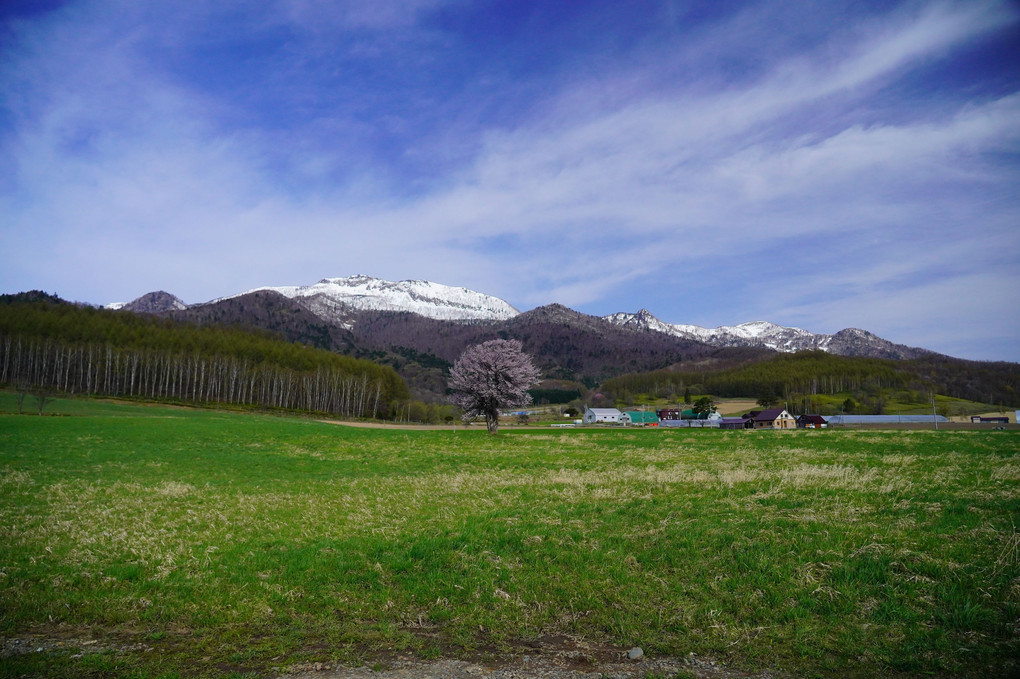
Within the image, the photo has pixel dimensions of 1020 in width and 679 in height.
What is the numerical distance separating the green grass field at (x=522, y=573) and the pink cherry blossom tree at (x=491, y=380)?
37.6m

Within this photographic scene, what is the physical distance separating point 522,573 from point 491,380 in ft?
151

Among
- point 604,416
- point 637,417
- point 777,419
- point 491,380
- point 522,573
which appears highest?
point 491,380

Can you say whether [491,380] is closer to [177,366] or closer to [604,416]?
[177,366]

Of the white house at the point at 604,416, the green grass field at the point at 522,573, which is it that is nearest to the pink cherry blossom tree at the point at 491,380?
the green grass field at the point at 522,573

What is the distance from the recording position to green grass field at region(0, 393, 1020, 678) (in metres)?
8.36

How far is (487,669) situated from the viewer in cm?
801

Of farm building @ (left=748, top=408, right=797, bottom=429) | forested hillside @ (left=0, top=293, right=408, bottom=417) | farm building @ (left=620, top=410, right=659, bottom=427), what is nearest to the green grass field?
forested hillside @ (left=0, top=293, right=408, bottom=417)

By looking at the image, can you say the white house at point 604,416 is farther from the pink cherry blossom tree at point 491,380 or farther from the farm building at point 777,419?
the pink cherry blossom tree at point 491,380

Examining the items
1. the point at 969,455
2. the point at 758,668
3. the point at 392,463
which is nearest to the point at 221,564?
the point at 758,668

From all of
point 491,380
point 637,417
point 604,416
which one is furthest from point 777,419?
point 491,380

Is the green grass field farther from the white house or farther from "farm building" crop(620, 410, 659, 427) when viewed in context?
the white house

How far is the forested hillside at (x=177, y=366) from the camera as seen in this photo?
120375 mm

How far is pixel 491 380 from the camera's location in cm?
5694

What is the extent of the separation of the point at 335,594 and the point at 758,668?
768 centimetres
